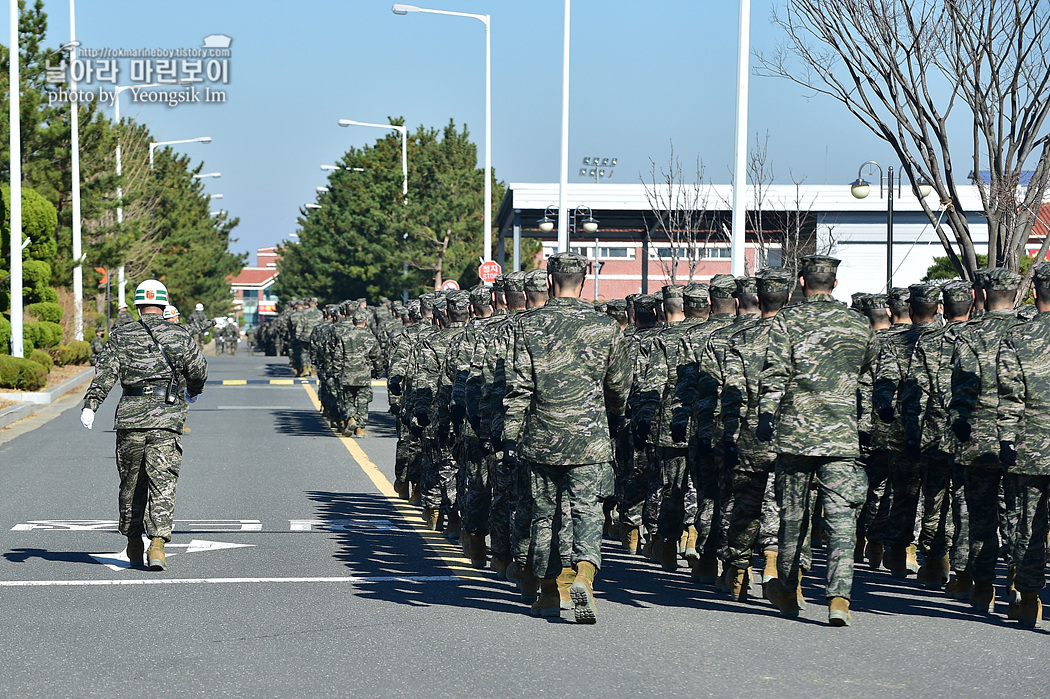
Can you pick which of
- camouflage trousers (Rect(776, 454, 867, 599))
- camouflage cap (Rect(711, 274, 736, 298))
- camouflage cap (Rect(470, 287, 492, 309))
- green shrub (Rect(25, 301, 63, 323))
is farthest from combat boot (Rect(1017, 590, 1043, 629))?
green shrub (Rect(25, 301, 63, 323))

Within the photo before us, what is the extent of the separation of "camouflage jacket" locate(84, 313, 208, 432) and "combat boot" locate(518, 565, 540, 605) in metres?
2.69

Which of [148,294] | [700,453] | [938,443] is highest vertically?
[148,294]

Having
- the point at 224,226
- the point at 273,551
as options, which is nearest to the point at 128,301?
the point at 224,226

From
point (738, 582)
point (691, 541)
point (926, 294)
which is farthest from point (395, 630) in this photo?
point (926, 294)

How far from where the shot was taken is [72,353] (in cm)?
3678

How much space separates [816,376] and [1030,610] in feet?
5.57

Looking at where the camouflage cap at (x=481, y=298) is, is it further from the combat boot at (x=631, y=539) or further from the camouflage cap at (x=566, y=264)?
the camouflage cap at (x=566, y=264)

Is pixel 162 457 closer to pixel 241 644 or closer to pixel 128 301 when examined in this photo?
pixel 241 644

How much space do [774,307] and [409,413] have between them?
15.6ft

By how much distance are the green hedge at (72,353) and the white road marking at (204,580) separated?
27.5 m

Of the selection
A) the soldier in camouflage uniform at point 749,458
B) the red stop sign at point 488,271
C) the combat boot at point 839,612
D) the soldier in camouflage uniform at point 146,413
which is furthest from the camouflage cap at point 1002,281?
the red stop sign at point 488,271

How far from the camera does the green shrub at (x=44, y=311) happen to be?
1363 inches

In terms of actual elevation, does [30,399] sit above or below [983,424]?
below

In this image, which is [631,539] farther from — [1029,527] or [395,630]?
[1029,527]
